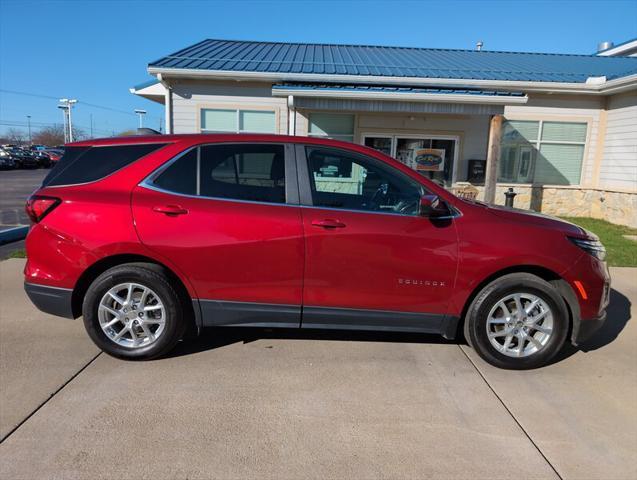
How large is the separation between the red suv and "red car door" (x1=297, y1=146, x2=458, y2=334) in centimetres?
1

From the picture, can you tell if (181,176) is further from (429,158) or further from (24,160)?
(24,160)

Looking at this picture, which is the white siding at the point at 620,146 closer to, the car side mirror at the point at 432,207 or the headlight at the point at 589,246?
the headlight at the point at 589,246

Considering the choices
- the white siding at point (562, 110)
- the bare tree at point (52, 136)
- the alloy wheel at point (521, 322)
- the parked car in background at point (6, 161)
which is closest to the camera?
the alloy wheel at point (521, 322)

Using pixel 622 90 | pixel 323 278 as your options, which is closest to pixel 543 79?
pixel 622 90

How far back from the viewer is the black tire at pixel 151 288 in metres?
3.57

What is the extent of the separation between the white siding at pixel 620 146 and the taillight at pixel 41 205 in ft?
39.6

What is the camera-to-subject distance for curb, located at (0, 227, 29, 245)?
8.44 m

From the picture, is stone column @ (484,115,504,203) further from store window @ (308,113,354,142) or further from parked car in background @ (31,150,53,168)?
parked car in background @ (31,150,53,168)

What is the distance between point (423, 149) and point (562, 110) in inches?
151

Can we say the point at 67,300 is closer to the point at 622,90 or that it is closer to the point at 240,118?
the point at 240,118

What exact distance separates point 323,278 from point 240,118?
9.14 m

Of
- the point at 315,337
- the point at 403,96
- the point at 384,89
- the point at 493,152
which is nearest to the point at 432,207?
the point at 315,337

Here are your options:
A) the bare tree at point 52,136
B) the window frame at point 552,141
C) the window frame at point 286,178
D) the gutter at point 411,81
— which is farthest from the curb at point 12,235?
the bare tree at point 52,136

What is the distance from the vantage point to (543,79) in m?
12.0
